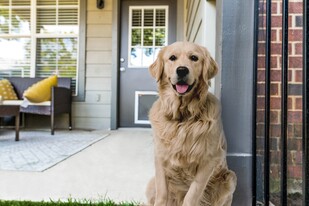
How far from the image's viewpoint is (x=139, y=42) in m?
4.47

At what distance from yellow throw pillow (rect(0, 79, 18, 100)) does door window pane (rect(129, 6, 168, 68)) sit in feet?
6.06

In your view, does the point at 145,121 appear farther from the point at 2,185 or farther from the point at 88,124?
the point at 2,185

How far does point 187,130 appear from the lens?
3.27ft

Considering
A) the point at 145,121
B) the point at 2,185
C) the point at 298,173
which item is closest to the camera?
the point at 298,173

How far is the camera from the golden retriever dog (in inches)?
38.4

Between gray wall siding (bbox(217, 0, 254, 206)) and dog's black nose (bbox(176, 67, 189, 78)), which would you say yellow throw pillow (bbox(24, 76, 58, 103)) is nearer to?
gray wall siding (bbox(217, 0, 254, 206))

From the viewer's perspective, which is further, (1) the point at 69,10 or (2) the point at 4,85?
(1) the point at 69,10

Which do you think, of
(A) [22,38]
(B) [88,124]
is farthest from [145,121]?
(A) [22,38]

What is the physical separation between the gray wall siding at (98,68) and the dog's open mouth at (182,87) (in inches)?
142

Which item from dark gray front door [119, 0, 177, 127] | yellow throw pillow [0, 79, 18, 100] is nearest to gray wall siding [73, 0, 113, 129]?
dark gray front door [119, 0, 177, 127]

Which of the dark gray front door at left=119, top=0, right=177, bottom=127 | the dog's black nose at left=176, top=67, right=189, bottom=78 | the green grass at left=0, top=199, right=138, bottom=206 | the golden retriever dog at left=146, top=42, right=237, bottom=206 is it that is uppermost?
the dark gray front door at left=119, top=0, right=177, bottom=127

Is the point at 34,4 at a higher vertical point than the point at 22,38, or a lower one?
higher

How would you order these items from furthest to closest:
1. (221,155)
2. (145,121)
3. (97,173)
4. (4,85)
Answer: (145,121)
(4,85)
(97,173)
(221,155)

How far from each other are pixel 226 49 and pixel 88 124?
A: 142 inches
